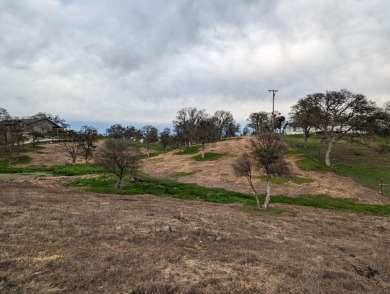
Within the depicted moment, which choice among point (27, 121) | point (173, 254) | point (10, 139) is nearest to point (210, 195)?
point (173, 254)

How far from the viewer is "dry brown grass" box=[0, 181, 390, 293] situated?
34.9ft

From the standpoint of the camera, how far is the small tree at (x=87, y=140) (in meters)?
70.6

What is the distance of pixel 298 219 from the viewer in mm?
28625

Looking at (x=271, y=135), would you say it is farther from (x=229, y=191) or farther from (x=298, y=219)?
(x=229, y=191)

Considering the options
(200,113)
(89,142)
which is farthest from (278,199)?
(200,113)

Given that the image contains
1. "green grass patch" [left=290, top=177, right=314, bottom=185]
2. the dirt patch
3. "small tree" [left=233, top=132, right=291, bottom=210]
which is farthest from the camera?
"green grass patch" [left=290, top=177, right=314, bottom=185]

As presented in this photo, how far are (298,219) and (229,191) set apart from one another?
52.9 feet

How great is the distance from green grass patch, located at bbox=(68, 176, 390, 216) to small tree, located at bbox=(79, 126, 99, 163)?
26820 mm

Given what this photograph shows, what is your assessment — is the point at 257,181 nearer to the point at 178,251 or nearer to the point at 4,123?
the point at 178,251

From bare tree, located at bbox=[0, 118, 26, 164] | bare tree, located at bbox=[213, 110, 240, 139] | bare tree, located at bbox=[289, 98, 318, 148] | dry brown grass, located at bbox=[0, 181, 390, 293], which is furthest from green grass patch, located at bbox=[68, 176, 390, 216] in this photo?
bare tree, located at bbox=[213, 110, 240, 139]

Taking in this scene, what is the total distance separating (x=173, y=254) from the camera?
1397 cm

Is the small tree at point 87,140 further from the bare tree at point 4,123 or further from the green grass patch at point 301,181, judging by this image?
the green grass patch at point 301,181

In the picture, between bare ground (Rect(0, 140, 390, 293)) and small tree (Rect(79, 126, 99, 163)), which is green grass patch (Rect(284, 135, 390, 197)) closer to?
bare ground (Rect(0, 140, 390, 293))

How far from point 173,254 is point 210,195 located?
2763 cm
